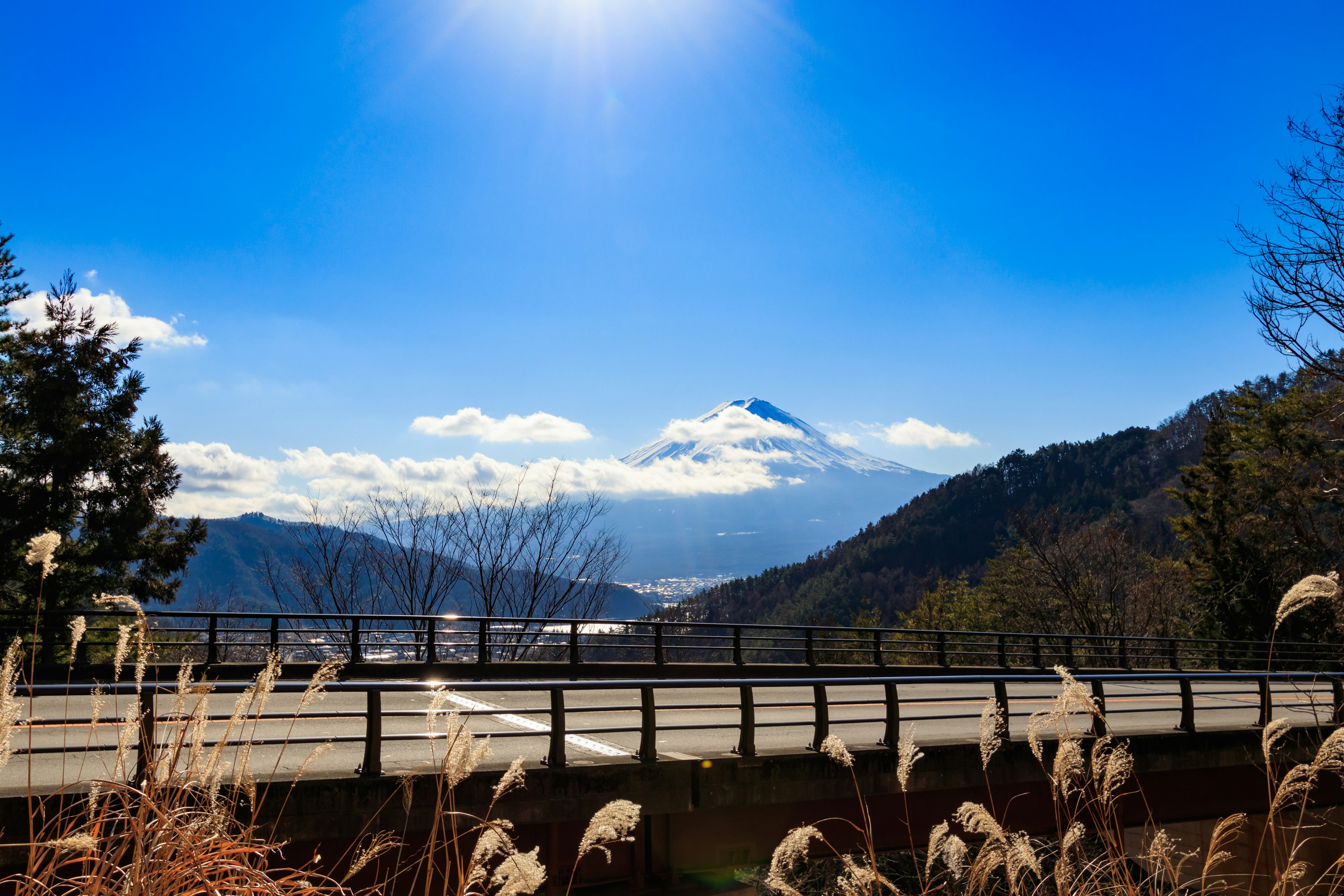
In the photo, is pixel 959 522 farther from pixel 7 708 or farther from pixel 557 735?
pixel 7 708

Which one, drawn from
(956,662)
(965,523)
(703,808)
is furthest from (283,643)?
(965,523)

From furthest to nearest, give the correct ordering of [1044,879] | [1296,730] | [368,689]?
[1296,730] → [368,689] → [1044,879]

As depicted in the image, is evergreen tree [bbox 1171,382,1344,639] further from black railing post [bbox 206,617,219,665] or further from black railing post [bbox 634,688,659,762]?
black railing post [bbox 206,617,219,665]

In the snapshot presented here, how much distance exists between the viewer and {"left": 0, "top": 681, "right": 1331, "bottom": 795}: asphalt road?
7.32m

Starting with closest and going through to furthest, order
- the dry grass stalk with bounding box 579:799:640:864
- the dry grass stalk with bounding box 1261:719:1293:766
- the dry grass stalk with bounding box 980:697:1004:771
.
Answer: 1. the dry grass stalk with bounding box 579:799:640:864
2. the dry grass stalk with bounding box 1261:719:1293:766
3. the dry grass stalk with bounding box 980:697:1004:771

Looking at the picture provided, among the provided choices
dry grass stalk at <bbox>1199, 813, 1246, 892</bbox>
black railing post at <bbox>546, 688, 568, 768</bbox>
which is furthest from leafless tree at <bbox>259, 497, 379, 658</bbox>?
dry grass stalk at <bbox>1199, 813, 1246, 892</bbox>

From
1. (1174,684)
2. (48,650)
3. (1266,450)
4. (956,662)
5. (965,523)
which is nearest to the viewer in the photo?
(48,650)

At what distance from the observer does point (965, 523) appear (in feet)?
445

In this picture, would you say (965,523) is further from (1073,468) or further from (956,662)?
(956,662)

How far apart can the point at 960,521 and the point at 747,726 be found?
136 m

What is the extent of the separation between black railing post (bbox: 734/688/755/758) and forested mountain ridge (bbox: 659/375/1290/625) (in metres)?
97.2

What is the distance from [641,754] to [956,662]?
127ft

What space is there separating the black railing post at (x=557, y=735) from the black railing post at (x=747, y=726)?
1.82 meters

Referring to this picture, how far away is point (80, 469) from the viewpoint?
26.0m
